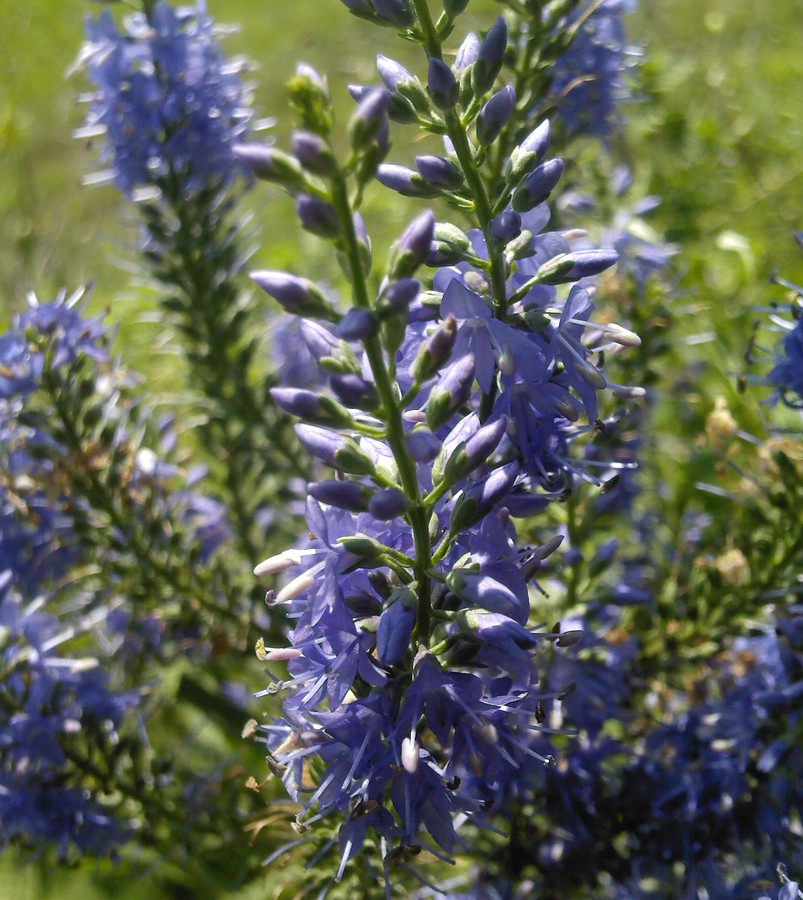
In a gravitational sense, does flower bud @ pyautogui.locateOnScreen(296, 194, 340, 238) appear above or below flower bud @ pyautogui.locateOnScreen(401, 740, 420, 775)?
above

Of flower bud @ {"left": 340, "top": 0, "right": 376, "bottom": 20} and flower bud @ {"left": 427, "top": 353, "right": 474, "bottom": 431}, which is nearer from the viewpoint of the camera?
flower bud @ {"left": 427, "top": 353, "right": 474, "bottom": 431}

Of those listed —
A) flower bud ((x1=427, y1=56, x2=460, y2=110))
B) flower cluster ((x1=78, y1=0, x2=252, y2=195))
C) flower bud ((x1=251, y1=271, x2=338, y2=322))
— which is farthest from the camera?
flower cluster ((x1=78, y1=0, x2=252, y2=195))

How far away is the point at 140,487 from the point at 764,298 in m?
1.67

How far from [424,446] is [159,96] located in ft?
4.60

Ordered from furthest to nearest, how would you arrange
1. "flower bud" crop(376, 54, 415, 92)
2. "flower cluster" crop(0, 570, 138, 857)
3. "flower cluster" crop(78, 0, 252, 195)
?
"flower cluster" crop(78, 0, 252, 195) < "flower cluster" crop(0, 570, 138, 857) < "flower bud" crop(376, 54, 415, 92)

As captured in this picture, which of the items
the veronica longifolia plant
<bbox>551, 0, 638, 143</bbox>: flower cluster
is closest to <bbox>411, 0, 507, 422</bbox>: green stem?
the veronica longifolia plant

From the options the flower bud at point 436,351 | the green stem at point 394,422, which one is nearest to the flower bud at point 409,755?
the green stem at point 394,422

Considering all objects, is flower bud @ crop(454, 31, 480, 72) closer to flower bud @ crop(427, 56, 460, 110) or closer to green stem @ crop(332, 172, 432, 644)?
flower bud @ crop(427, 56, 460, 110)

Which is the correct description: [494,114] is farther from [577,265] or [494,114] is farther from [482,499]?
[482,499]

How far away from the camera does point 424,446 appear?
81 centimetres

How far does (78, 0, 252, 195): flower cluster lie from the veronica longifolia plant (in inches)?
36.6

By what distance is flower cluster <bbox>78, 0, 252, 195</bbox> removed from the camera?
187 centimetres

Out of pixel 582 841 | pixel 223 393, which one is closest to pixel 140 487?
pixel 223 393

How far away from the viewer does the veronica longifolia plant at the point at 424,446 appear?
81cm
